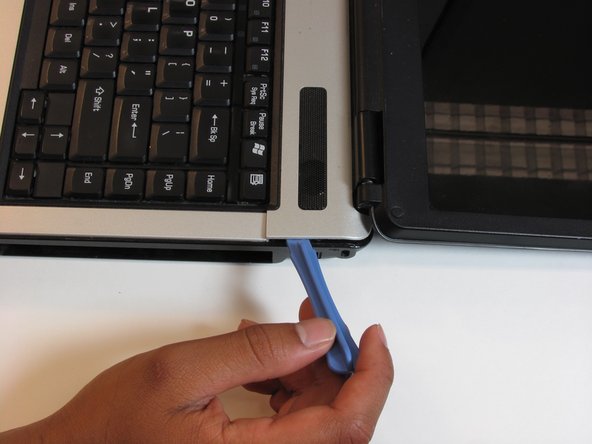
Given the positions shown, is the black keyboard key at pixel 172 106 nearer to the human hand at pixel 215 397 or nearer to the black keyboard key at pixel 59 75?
the black keyboard key at pixel 59 75

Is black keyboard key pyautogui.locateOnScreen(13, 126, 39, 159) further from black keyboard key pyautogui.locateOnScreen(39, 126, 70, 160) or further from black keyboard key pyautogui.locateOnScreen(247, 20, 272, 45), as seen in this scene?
black keyboard key pyautogui.locateOnScreen(247, 20, 272, 45)

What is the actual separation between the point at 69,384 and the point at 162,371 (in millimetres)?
118

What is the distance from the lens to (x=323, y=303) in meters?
0.39

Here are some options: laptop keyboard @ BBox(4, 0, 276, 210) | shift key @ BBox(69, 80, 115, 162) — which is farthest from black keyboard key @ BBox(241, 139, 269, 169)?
shift key @ BBox(69, 80, 115, 162)

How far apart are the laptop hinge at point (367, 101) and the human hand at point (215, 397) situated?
0.12 meters

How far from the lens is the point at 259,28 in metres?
0.47

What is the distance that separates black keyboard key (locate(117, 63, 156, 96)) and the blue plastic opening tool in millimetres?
179

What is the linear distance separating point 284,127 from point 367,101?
7 centimetres

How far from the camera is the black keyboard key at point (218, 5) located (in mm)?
476

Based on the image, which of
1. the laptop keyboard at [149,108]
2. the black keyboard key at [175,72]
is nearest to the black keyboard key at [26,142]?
the laptop keyboard at [149,108]

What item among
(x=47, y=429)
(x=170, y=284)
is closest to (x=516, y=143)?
(x=170, y=284)

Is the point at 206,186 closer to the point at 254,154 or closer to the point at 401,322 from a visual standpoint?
the point at 254,154

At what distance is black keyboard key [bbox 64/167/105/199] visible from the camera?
0.42 m

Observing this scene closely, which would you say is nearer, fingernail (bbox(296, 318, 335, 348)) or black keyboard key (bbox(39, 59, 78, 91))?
fingernail (bbox(296, 318, 335, 348))
